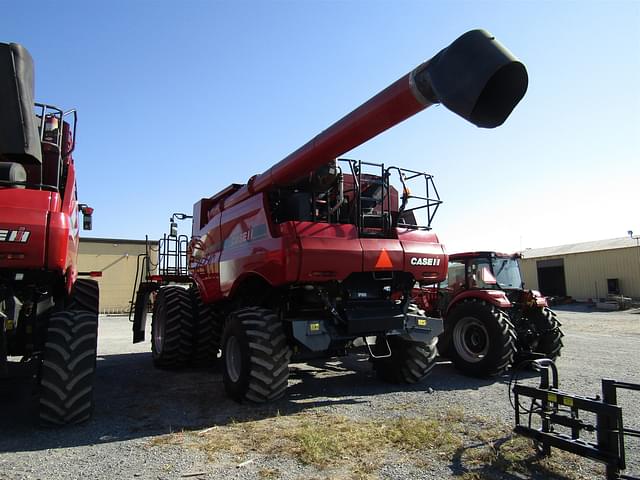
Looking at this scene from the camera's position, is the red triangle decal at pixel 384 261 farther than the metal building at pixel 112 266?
No

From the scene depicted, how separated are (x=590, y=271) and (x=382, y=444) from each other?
3061 centimetres

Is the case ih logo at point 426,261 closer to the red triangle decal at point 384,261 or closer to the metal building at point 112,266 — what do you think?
the red triangle decal at point 384,261

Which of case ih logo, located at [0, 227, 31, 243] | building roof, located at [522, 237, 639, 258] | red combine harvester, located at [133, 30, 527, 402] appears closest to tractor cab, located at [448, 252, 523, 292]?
red combine harvester, located at [133, 30, 527, 402]

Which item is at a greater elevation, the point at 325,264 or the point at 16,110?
the point at 16,110

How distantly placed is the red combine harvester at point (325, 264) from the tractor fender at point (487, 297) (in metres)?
1.84

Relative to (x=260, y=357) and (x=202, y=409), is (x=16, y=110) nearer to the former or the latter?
(x=260, y=357)

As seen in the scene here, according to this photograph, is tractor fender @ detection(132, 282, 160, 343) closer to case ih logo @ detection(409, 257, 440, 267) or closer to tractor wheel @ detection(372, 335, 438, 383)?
tractor wheel @ detection(372, 335, 438, 383)

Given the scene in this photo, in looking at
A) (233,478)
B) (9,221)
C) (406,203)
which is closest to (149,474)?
(233,478)

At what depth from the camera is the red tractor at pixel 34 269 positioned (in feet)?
14.3

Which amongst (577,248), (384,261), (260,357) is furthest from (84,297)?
(577,248)

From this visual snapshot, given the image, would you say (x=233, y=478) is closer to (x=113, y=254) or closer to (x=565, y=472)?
(x=565, y=472)

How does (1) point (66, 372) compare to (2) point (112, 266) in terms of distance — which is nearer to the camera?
(1) point (66, 372)

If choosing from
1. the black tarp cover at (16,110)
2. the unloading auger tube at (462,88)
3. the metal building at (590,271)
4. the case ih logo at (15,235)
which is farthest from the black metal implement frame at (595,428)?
the metal building at (590,271)

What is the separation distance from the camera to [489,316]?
7738 millimetres
